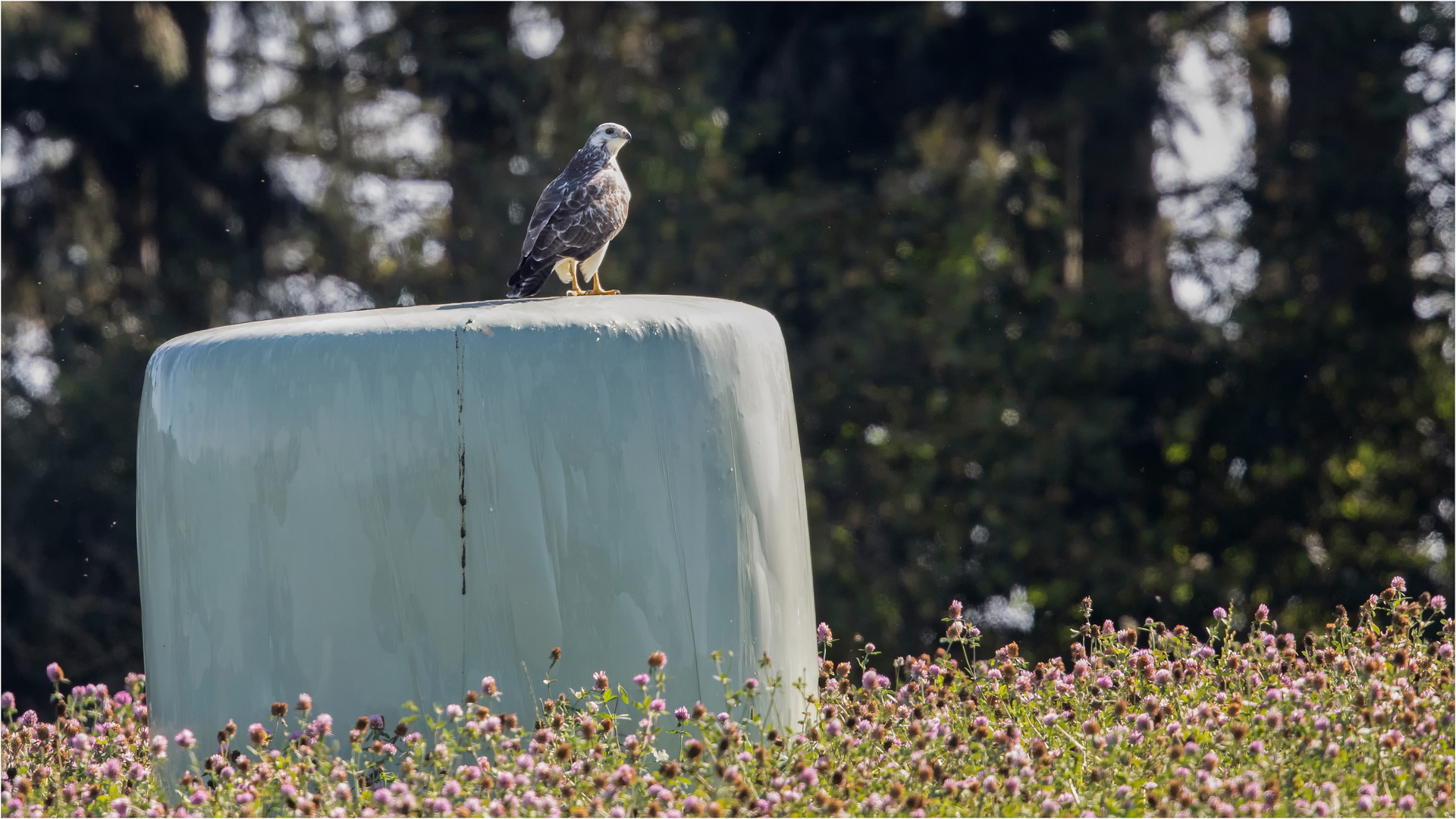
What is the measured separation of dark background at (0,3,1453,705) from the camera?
11.0m

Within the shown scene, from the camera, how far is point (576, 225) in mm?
5512

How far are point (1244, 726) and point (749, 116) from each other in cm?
873

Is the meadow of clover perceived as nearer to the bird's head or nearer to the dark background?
the bird's head

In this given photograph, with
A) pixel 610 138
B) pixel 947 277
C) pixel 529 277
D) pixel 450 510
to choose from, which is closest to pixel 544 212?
pixel 529 277

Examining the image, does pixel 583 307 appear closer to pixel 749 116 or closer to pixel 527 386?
pixel 527 386

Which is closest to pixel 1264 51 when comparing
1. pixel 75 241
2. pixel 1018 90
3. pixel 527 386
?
pixel 1018 90

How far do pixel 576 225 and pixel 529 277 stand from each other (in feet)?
1.10

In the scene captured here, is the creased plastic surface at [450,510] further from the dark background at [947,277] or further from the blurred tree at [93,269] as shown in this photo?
the blurred tree at [93,269]

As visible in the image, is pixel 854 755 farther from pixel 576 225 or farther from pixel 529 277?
pixel 576 225

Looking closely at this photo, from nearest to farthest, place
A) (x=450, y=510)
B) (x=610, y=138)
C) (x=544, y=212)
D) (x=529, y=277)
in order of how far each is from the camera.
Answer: (x=450, y=510) < (x=529, y=277) < (x=544, y=212) < (x=610, y=138)

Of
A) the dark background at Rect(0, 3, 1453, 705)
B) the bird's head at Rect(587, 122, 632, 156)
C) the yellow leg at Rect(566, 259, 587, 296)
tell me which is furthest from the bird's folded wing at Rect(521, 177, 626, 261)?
the dark background at Rect(0, 3, 1453, 705)

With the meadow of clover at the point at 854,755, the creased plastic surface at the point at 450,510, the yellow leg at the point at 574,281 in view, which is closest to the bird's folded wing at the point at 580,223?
the yellow leg at the point at 574,281

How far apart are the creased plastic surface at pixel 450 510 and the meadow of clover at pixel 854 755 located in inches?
3.9

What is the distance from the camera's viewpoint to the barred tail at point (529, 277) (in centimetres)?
523
